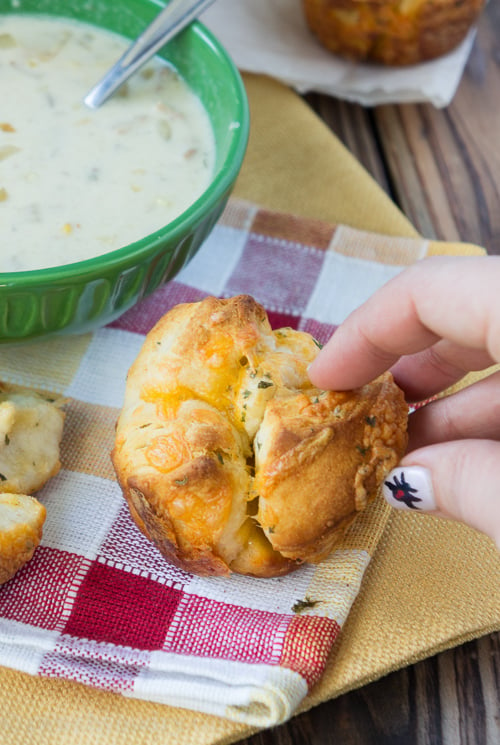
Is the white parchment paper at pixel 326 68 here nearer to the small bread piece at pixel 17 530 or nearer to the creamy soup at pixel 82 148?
the creamy soup at pixel 82 148

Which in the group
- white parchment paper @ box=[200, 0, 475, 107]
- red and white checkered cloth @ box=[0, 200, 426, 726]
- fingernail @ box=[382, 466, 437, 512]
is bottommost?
red and white checkered cloth @ box=[0, 200, 426, 726]

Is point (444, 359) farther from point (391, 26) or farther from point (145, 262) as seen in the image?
point (391, 26)

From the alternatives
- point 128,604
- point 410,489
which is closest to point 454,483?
point 410,489

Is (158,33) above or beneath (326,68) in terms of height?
above

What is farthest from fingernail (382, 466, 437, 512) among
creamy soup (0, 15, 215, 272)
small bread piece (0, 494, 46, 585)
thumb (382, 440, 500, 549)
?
creamy soup (0, 15, 215, 272)

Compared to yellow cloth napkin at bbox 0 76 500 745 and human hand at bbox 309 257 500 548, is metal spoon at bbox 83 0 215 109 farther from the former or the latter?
yellow cloth napkin at bbox 0 76 500 745

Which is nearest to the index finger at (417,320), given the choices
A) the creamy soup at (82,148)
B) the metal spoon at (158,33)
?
the creamy soup at (82,148)

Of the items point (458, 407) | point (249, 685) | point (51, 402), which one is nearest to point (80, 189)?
point (51, 402)
